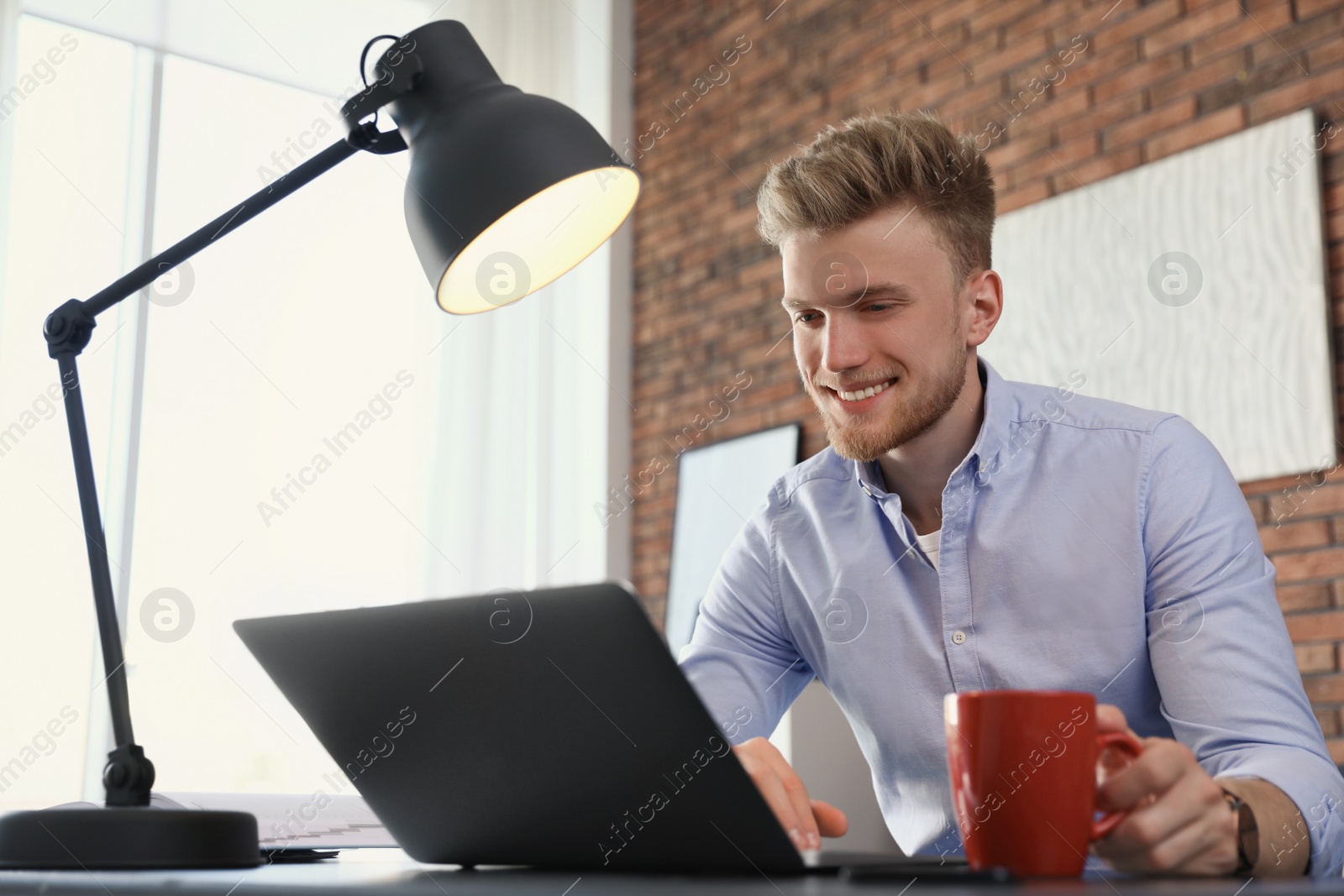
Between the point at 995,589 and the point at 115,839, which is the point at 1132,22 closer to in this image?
the point at 995,589

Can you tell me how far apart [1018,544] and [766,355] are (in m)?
2.67

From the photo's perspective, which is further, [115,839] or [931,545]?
[931,545]

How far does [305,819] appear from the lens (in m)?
1.34

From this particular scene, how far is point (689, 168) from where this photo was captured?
14.7 feet

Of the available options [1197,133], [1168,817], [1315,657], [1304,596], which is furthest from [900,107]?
[1168,817]

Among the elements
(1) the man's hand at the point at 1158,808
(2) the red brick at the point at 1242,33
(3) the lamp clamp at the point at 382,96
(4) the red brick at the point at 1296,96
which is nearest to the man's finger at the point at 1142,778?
(1) the man's hand at the point at 1158,808

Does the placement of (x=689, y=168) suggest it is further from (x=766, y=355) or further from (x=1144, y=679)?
(x=1144, y=679)

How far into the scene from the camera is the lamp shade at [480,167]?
0.92 meters

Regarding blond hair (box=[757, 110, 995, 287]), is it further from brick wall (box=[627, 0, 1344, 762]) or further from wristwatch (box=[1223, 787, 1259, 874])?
brick wall (box=[627, 0, 1344, 762])

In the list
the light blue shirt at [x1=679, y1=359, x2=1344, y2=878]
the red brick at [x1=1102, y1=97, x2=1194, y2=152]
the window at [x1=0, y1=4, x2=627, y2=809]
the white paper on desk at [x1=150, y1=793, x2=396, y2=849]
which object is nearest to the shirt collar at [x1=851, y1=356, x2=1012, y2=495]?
the light blue shirt at [x1=679, y1=359, x2=1344, y2=878]

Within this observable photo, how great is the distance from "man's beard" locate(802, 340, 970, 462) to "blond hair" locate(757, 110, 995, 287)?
0.16 meters

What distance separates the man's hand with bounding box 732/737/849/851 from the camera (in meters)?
0.84

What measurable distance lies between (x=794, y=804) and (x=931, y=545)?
62cm

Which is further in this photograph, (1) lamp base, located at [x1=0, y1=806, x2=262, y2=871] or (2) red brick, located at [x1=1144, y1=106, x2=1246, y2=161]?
(2) red brick, located at [x1=1144, y1=106, x2=1246, y2=161]
